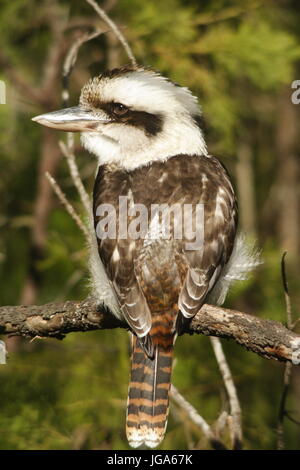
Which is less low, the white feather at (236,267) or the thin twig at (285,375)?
the white feather at (236,267)

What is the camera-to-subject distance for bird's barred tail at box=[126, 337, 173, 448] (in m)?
3.22

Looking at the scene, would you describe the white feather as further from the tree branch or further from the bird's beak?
the bird's beak

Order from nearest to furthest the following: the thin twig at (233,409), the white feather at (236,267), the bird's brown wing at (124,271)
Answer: the bird's brown wing at (124,271) < the thin twig at (233,409) < the white feather at (236,267)

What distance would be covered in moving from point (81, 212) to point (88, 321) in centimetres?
189

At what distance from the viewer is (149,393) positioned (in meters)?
3.23

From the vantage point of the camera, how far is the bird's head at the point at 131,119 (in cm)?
366

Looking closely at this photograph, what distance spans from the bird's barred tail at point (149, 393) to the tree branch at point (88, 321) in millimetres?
176

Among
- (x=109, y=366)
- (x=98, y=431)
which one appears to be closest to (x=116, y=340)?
(x=109, y=366)

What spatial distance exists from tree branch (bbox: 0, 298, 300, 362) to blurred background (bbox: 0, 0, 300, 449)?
1338 millimetres
